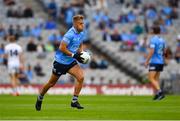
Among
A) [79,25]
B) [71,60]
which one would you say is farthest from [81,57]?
[79,25]

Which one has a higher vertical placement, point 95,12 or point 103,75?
point 95,12

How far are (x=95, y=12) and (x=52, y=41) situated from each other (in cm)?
444

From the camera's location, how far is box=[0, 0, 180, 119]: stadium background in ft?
115

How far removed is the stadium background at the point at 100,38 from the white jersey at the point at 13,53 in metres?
4.14

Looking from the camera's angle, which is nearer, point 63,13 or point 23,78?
point 23,78

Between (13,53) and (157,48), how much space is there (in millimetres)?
6985

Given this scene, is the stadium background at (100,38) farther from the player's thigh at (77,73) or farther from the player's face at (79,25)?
the player's face at (79,25)

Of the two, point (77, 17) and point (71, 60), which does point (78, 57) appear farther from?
point (77, 17)

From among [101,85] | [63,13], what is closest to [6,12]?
[63,13]

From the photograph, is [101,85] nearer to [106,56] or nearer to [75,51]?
[106,56]

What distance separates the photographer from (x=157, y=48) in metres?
25.8

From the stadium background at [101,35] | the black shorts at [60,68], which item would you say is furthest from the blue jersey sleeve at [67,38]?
the stadium background at [101,35]

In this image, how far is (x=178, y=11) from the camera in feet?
146

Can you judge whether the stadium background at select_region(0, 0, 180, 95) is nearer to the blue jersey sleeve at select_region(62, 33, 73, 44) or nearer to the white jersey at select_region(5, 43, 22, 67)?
the white jersey at select_region(5, 43, 22, 67)
